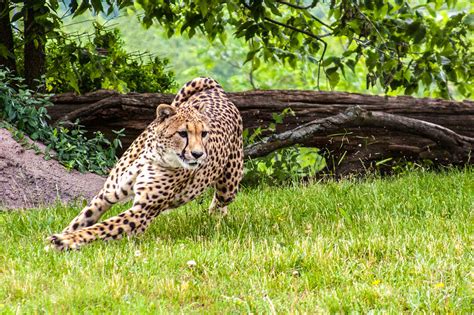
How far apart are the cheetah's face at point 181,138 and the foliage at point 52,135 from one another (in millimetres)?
2969

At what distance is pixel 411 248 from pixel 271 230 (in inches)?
52.5

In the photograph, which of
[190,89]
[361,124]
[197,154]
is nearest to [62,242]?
[197,154]

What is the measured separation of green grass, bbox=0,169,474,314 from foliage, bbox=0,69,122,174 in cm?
177

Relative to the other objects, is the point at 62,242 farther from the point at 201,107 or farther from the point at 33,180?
the point at 33,180

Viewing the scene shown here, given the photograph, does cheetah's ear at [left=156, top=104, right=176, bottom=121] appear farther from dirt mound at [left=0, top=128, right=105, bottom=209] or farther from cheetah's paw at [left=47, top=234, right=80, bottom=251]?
dirt mound at [left=0, top=128, right=105, bottom=209]

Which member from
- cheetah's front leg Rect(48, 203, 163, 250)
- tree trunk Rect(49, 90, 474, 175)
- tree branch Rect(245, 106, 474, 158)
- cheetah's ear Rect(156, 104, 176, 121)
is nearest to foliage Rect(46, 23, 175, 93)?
tree trunk Rect(49, 90, 474, 175)

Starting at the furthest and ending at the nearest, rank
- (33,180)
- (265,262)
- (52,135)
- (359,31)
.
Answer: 1. (359,31)
2. (52,135)
3. (33,180)
4. (265,262)

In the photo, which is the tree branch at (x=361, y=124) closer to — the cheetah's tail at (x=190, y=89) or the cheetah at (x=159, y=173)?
the cheetah's tail at (x=190, y=89)

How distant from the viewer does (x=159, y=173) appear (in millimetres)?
6656

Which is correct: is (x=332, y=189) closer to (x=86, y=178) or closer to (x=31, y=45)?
(x=86, y=178)

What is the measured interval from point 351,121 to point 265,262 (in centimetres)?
464

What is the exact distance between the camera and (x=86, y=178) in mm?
9344

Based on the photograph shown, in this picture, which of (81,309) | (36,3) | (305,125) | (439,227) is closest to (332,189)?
(305,125)

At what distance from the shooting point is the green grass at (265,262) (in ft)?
15.4
